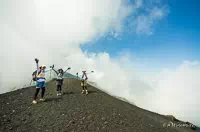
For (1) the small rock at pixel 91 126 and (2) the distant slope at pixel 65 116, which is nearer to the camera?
(2) the distant slope at pixel 65 116

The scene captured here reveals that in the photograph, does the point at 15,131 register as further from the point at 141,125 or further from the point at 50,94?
the point at 141,125

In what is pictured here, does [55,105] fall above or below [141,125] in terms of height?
above

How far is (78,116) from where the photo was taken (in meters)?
15.8

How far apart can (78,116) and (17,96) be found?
9.16 m

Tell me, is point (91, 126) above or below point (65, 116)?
below

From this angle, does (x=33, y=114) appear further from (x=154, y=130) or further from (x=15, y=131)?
(x=154, y=130)

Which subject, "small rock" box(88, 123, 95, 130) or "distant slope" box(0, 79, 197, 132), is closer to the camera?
"distant slope" box(0, 79, 197, 132)

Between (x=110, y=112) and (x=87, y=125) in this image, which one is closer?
(x=87, y=125)

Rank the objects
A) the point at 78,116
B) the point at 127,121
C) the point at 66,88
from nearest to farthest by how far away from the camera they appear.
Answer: the point at 78,116 → the point at 127,121 → the point at 66,88

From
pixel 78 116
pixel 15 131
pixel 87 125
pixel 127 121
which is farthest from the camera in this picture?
pixel 127 121

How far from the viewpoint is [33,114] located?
15320mm

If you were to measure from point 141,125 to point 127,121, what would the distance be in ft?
5.13

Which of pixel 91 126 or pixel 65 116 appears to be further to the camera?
pixel 65 116

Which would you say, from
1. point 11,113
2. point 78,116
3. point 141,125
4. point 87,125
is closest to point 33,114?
point 11,113
